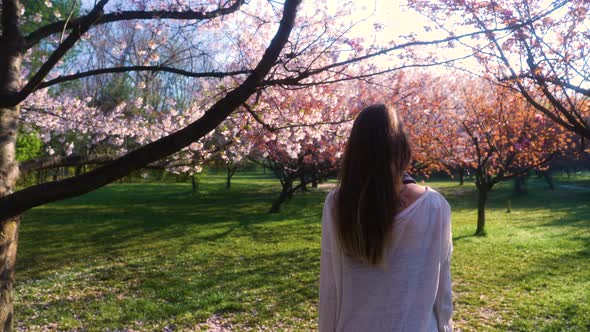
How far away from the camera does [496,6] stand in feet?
17.4

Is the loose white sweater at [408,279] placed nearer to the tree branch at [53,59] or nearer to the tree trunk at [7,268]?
the tree branch at [53,59]

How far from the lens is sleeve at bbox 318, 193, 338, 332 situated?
1622mm

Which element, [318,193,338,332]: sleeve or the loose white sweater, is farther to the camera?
[318,193,338,332]: sleeve

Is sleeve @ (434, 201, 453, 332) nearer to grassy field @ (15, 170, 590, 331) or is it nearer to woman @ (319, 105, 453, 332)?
woman @ (319, 105, 453, 332)

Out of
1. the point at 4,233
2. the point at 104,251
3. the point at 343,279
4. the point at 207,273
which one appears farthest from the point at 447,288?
the point at 104,251

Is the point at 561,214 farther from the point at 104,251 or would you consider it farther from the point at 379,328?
the point at 379,328

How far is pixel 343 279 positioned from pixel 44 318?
17.0ft

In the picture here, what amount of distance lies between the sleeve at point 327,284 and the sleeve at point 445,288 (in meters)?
0.36

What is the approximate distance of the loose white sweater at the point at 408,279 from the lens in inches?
58.9

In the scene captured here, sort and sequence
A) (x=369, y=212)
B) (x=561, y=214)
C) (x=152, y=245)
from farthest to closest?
1. (x=561, y=214)
2. (x=152, y=245)
3. (x=369, y=212)

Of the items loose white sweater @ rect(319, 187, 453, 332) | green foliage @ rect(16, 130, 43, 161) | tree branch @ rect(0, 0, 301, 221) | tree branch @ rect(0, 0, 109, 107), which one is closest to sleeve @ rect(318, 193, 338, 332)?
loose white sweater @ rect(319, 187, 453, 332)

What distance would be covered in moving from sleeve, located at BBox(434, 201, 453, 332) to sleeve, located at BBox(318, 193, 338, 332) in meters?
0.36

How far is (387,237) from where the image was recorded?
4.88 feet

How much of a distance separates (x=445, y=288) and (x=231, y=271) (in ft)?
22.2
